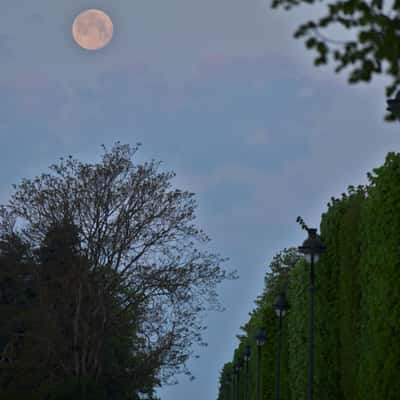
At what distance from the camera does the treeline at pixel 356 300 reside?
24484 millimetres

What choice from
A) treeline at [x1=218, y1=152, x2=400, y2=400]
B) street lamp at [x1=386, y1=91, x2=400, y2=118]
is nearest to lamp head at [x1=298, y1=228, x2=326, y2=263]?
treeline at [x1=218, y1=152, x2=400, y2=400]

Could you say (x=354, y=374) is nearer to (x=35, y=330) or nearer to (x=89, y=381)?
(x=89, y=381)

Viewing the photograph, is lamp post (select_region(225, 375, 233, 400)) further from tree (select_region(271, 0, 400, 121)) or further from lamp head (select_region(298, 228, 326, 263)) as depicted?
tree (select_region(271, 0, 400, 121))

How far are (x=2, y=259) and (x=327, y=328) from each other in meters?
21.0

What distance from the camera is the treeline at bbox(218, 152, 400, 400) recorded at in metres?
24.5

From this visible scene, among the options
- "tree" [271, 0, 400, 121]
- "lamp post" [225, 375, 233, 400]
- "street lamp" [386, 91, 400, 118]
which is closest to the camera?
"tree" [271, 0, 400, 121]

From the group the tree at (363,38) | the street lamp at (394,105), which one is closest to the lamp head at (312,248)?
the street lamp at (394,105)

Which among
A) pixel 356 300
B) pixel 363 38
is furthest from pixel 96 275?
pixel 363 38

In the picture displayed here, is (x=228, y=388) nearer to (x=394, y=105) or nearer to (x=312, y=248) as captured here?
(x=312, y=248)

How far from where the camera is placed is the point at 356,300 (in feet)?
99.1

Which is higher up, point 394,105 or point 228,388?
point 228,388

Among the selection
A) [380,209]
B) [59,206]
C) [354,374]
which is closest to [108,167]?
[59,206]

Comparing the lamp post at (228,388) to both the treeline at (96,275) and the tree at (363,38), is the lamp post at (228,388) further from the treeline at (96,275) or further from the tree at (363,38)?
the tree at (363,38)

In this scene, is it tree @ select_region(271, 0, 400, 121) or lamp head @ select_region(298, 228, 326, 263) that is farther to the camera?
lamp head @ select_region(298, 228, 326, 263)
